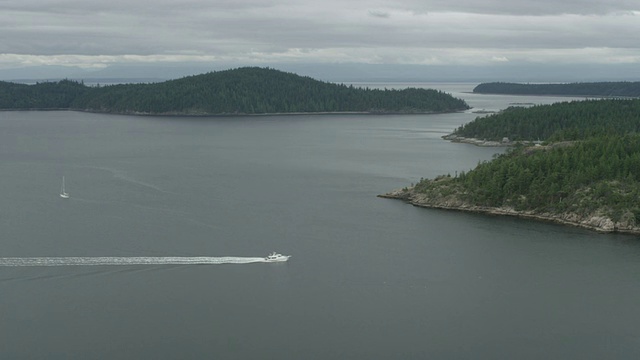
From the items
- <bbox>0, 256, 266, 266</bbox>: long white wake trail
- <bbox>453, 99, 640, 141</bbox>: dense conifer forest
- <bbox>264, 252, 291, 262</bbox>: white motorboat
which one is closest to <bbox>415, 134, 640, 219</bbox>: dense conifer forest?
<bbox>264, 252, 291, 262</bbox>: white motorboat

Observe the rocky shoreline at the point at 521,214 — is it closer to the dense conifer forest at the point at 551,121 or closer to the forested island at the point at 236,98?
the dense conifer forest at the point at 551,121

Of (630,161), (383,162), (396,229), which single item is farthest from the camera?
(383,162)

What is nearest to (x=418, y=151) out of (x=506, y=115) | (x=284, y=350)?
(x=506, y=115)

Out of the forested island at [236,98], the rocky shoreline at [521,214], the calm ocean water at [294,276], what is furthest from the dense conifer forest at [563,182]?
the forested island at [236,98]

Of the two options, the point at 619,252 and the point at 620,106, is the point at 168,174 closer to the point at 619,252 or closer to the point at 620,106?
the point at 619,252

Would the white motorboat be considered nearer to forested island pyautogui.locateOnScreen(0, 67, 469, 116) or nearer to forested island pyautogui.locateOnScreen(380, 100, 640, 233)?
forested island pyautogui.locateOnScreen(380, 100, 640, 233)

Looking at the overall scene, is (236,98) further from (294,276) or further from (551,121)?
(294,276)

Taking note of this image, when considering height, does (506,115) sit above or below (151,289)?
above
